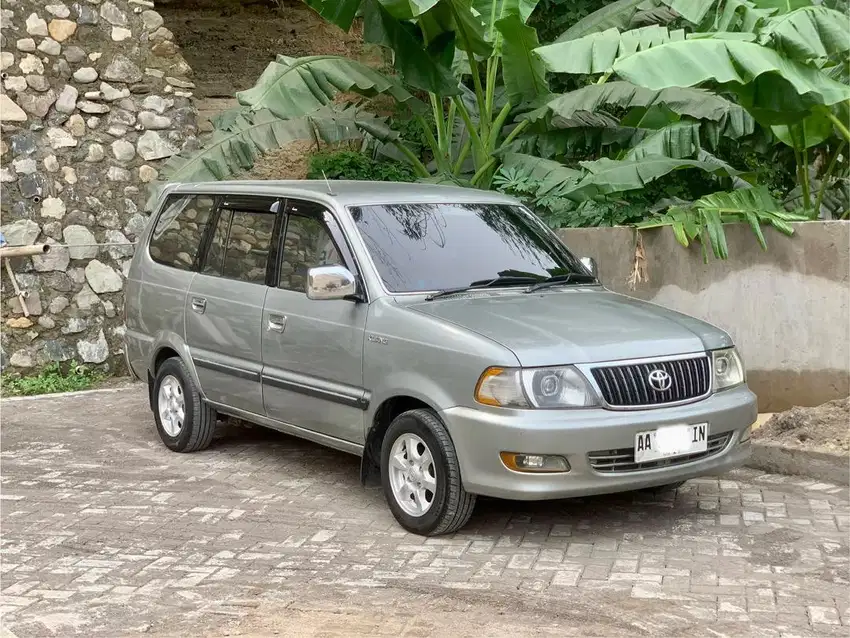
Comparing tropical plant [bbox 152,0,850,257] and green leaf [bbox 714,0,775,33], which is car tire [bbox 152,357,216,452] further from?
green leaf [bbox 714,0,775,33]

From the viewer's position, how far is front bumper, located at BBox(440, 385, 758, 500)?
565cm

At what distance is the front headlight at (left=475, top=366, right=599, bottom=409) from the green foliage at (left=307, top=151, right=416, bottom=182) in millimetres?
7408

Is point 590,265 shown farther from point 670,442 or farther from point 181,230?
point 181,230

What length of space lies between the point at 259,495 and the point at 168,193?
2804mm

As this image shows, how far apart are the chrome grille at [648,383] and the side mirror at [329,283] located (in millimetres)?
1552

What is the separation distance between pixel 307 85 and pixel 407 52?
3.37ft

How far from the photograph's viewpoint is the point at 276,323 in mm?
7184

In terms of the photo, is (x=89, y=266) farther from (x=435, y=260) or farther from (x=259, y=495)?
(x=435, y=260)

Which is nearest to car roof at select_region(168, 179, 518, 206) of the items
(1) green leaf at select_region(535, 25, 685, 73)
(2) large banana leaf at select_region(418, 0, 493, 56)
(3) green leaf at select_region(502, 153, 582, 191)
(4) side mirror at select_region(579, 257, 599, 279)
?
(4) side mirror at select_region(579, 257, 599, 279)

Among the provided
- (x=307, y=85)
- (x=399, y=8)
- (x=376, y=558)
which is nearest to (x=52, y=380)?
(x=307, y=85)

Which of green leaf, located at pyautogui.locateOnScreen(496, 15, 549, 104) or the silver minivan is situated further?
green leaf, located at pyautogui.locateOnScreen(496, 15, 549, 104)

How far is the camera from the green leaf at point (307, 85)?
9891 mm

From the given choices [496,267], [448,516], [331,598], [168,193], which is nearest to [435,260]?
[496,267]

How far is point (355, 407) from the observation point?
21.5 ft
